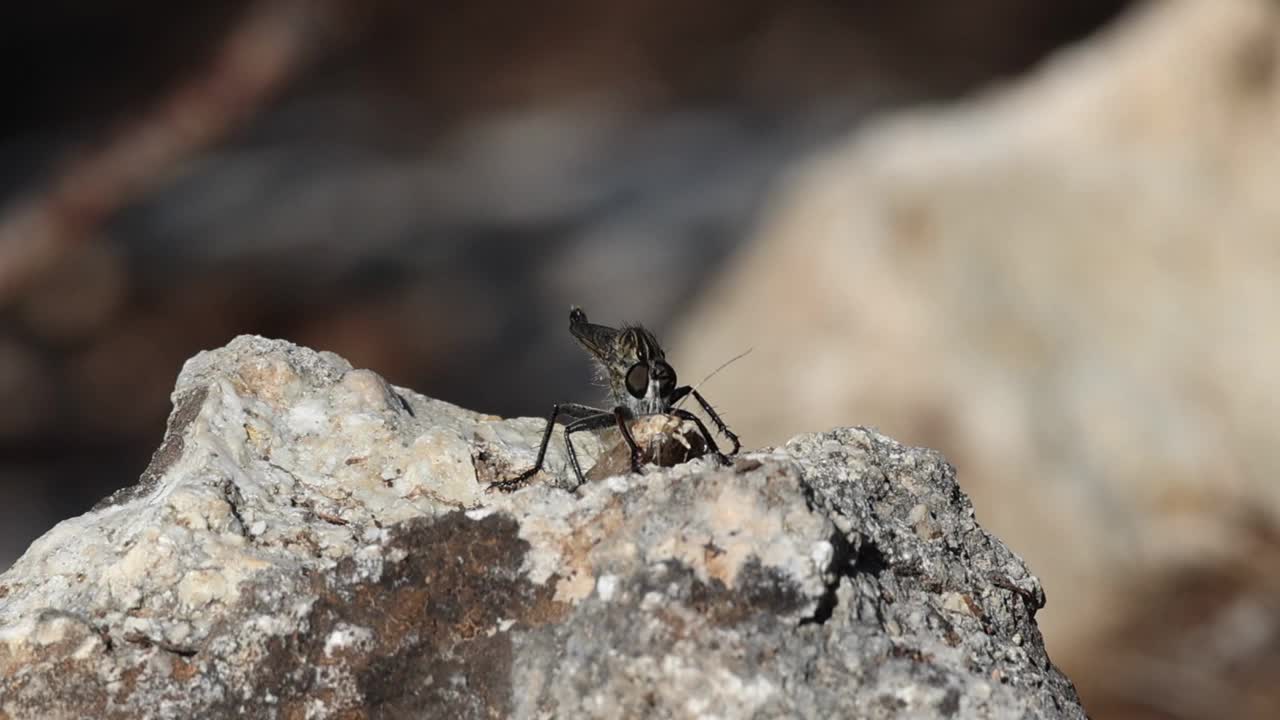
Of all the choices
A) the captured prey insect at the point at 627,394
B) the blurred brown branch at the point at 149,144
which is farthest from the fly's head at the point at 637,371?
the blurred brown branch at the point at 149,144

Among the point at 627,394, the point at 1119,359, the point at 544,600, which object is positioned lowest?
the point at 544,600

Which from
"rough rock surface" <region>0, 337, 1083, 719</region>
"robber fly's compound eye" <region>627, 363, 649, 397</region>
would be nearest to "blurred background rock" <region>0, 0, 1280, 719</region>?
"robber fly's compound eye" <region>627, 363, 649, 397</region>

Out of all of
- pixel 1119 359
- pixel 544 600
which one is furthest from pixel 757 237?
pixel 544 600

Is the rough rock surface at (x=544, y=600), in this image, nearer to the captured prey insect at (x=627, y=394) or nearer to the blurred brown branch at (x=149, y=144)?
the captured prey insect at (x=627, y=394)

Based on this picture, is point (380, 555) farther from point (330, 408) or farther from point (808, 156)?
point (808, 156)

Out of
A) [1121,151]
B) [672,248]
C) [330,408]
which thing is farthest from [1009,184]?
[330,408]

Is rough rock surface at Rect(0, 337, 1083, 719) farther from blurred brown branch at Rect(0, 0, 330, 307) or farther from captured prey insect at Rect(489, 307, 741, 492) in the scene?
blurred brown branch at Rect(0, 0, 330, 307)

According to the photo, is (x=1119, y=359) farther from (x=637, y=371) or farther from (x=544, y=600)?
(x=544, y=600)
